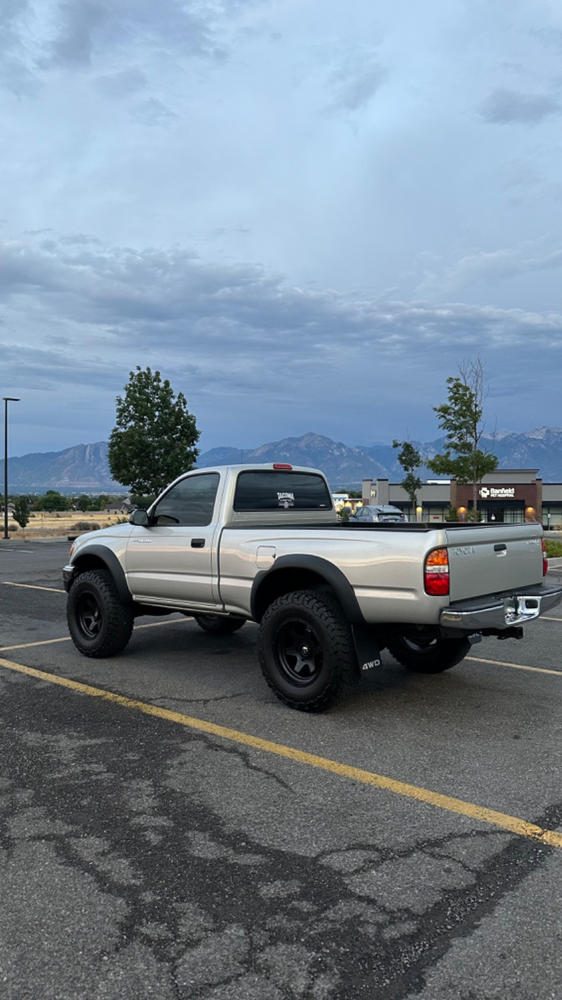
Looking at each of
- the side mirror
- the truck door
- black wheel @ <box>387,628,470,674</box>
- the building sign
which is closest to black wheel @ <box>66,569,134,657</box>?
the truck door

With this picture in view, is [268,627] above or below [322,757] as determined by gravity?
above

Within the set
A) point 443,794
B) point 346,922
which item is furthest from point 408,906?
point 443,794

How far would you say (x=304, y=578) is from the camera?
18.4 ft

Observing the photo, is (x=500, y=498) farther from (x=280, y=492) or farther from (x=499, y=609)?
(x=499, y=609)

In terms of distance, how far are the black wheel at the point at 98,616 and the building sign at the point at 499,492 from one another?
63168 mm

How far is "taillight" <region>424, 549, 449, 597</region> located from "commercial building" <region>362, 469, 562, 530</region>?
5971 centimetres

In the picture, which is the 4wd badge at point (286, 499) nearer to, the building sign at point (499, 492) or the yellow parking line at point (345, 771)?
the yellow parking line at point (345, 771)

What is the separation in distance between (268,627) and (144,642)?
10.2ft

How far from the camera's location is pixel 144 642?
8125 millimetres

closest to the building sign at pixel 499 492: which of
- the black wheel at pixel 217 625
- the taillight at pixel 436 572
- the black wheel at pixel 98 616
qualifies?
the black wheel at pixel 217 625

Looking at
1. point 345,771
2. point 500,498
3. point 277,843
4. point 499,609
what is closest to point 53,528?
point 500,498

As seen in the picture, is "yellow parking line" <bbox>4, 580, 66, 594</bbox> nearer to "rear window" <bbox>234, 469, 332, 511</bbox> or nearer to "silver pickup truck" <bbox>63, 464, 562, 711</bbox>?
"silver pickup truck" <bbox>63, 464, 562, 711</bbox>

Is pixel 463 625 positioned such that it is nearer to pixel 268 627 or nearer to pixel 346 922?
pixel 268 627

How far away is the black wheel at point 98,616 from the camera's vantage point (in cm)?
699
